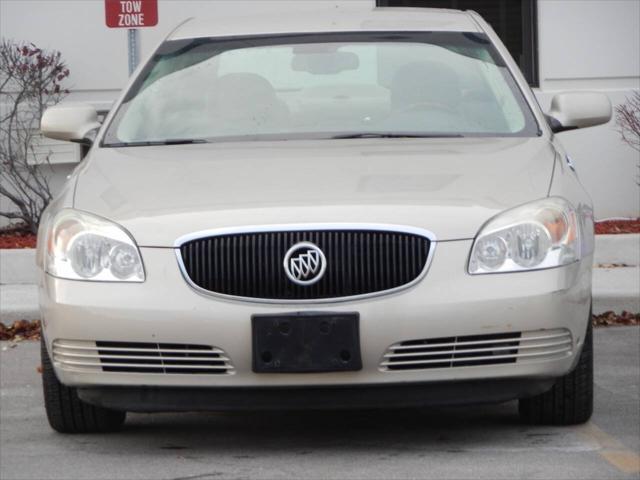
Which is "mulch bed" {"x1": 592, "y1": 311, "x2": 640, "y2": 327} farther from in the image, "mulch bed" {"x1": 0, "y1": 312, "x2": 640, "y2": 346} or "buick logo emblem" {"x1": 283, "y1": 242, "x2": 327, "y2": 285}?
"buick logo emblem" {"x1": 283, "y1": 242, "x2": 327, "y2": 285}

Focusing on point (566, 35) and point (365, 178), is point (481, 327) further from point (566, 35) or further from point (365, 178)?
point (566, 35)

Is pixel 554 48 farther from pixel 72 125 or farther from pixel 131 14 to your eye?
pixel 72 125

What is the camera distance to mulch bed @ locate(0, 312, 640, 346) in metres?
10.1

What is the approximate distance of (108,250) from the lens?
5.88 metres

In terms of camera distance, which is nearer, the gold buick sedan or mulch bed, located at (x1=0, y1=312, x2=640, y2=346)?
the gold buick sedan

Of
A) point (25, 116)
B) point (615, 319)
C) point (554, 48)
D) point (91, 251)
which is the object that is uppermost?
point (554, 48)

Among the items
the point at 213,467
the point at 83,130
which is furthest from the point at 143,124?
the point at 213,467

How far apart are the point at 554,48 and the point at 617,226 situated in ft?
5.72

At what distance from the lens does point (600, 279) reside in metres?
11.1

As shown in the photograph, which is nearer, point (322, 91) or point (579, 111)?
point (322, 91)

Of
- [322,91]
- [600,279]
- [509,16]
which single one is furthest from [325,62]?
[509,16]

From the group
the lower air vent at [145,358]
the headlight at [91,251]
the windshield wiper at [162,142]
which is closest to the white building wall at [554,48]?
the windshield wiper at [162,142]

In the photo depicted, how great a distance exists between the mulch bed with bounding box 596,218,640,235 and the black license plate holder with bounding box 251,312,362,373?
7.22 meters

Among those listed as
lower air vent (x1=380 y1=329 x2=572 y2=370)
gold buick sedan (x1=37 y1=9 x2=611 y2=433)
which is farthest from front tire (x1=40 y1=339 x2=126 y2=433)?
lower air vent (x1=380 y1=329 x2=572 y2=370)
